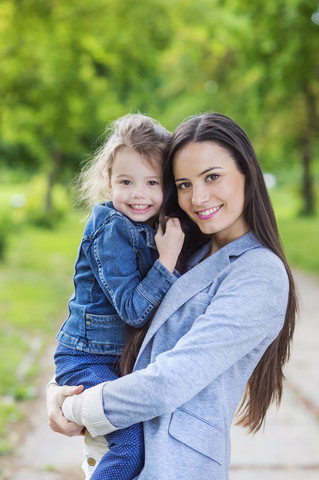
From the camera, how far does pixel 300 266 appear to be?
1345cm

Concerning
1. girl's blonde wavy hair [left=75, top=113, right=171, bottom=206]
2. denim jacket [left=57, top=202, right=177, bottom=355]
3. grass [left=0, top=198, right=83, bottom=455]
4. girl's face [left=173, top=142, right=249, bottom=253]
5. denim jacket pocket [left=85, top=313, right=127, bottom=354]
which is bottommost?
denim jacket pocket [left=85, top=313, right=127, bottom=354]

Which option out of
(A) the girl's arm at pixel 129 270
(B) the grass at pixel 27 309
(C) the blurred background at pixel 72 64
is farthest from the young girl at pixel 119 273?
(B) the grass at pixel 27 309

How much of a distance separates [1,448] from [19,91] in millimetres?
7051

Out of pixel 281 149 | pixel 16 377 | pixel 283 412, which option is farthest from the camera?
pixel 281 149

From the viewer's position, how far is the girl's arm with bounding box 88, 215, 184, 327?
5.96ft

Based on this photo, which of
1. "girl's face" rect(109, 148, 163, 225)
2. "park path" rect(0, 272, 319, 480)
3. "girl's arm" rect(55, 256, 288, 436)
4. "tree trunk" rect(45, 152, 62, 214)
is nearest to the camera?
"girl's arm" rect(55, 256, 288, 436)

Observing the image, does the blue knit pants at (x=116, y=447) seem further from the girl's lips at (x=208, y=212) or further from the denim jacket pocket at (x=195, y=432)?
the girl's lips at (x=208, y=212)

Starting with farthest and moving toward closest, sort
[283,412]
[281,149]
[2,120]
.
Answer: [281,149] < [2,120] < [283,412]

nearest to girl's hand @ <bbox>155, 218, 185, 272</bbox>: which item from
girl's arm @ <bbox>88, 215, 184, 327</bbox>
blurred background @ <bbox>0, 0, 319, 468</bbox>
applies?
girl's arm @ <bbox>88, 215, 184, 327</bbox>

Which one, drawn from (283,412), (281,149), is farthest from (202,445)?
(281,149)

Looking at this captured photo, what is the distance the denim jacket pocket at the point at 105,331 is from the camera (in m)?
1.93

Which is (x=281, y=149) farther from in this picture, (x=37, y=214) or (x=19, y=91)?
(x=19, y=91)

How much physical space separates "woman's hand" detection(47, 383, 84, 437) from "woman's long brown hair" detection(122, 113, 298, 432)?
19 centimetres

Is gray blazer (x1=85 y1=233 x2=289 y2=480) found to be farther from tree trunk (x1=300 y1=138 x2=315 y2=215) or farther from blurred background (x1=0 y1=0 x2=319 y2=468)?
tree trunk (x1=300 y1=138 x2=315 y2=215)
